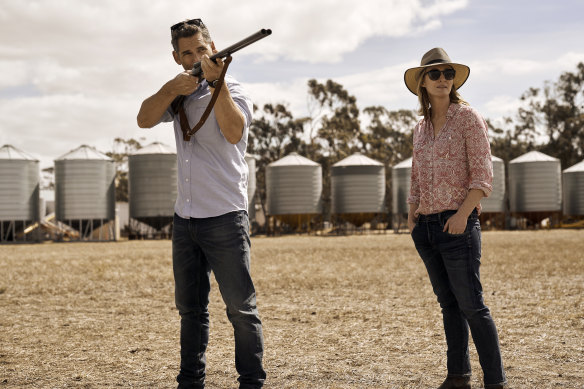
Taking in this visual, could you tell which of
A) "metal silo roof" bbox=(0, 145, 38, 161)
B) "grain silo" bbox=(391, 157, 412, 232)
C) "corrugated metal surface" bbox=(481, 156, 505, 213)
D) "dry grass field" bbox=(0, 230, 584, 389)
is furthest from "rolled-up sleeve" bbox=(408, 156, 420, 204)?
"corrugated metal surface" bbox=(481, 156, 505, 213)

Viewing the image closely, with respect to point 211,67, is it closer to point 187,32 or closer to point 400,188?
point 187,32

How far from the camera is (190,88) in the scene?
3236 millimetres

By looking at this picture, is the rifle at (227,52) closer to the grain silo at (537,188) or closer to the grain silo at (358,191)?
the grain silo at (358,191)

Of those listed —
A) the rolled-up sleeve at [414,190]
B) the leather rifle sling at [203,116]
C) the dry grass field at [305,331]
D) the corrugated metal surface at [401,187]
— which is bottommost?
the dry grass field at [305,331]

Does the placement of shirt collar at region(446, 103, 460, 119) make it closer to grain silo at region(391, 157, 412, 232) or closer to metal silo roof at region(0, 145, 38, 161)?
metal silo roof at region(0, 145, 38, 161)

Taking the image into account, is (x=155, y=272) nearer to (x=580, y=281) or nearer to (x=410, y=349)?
(x=580, y=281)

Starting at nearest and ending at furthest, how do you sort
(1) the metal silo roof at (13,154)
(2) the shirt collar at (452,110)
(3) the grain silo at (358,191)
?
(2) the shirt collar at (452,110)
(1) the metal silo roof at (13,154)
(3) the grain silo at (358,191)

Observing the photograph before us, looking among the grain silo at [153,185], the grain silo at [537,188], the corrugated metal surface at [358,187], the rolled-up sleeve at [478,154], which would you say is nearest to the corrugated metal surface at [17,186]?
the grain silo at [153,185]

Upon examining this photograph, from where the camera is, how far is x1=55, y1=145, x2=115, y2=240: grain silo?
3634 centimetres

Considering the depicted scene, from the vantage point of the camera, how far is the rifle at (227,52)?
2730 mm

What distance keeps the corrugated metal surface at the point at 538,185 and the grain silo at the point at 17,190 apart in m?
32.7

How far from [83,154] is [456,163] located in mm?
36089

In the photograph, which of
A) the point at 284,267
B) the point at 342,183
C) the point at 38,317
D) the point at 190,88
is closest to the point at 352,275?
the point at 284,267

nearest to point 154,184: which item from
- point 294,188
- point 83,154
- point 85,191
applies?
point 85,191
